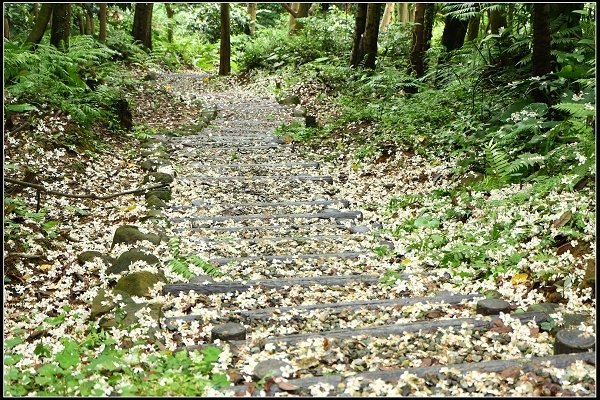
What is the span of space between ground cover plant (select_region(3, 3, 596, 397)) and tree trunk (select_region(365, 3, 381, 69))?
142 millimetres

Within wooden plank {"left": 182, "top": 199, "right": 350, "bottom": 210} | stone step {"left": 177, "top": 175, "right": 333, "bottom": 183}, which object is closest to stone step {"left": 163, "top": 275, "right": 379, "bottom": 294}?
wooden plank {"left": 182, "top": 199, "right": 350, "bottom": 210}

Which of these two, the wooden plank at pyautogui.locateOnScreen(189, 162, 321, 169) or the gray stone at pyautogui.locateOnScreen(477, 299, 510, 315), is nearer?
the gray stone at pyautogui.locateOnScreen(477, 299, 510, 315)

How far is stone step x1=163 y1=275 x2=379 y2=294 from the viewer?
4.94 meters

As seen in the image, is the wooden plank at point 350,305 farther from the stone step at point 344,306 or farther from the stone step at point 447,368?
the stone step at point 447,368

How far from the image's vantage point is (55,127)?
847 cm

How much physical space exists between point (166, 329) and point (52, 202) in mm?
3551

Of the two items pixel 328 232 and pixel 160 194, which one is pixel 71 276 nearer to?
pixel 160 194

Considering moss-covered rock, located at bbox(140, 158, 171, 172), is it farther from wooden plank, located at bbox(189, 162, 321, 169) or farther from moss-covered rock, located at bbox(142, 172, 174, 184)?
moss-covered rock, located at bbox(142, 172, 174, 184)

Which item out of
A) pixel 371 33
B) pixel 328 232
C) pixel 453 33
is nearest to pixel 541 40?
pixel 328 232

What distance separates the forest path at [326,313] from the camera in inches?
134

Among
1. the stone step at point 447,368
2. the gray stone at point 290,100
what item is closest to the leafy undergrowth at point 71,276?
the stone step at point 447,368

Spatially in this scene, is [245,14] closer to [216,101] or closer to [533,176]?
Answer: [216,101]

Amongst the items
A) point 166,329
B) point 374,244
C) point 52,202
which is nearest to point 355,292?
point 374,244

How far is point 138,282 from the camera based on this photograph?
191 inches
